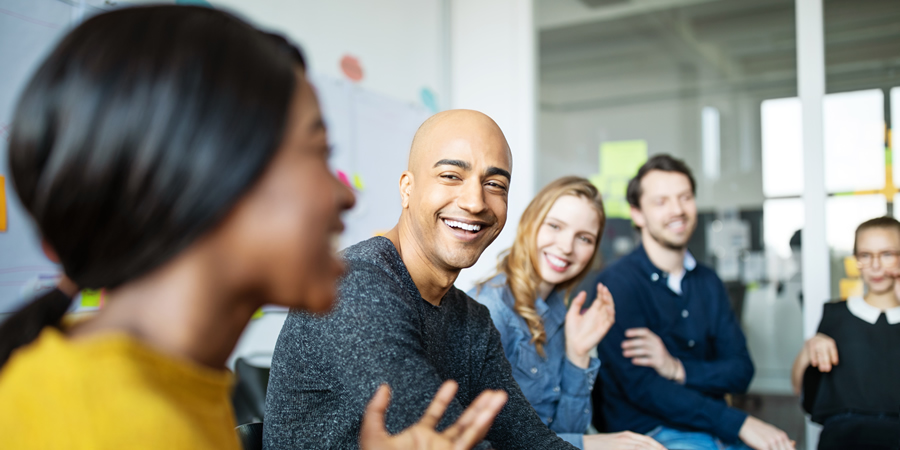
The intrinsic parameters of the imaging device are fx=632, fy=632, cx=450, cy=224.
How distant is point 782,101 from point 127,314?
3.70m

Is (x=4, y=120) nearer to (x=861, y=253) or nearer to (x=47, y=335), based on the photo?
(x=47, y=335)

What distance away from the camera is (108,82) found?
0.52 metres

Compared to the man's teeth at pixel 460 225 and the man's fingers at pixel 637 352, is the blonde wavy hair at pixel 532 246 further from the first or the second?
the man's teeth at pixel 460 225

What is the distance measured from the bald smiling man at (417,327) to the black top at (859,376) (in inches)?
68.4

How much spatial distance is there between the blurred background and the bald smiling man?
63.5 inches

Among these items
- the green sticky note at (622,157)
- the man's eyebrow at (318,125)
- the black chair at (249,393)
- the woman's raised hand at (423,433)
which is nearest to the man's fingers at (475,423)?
the woman's raised hand at (423,433)

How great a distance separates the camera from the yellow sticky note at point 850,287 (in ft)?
10.8

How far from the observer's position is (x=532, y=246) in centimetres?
219

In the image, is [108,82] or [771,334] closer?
[108,82]

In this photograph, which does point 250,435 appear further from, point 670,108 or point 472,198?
point 670,108

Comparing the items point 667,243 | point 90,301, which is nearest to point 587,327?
point 667,243

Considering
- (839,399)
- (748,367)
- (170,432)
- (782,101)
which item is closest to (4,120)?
(170,432)

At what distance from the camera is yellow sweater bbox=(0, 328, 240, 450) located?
1.56 ft

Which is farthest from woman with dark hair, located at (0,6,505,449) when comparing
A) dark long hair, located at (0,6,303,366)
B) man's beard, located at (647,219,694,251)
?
man's beard, located at (647,219,694,251)
